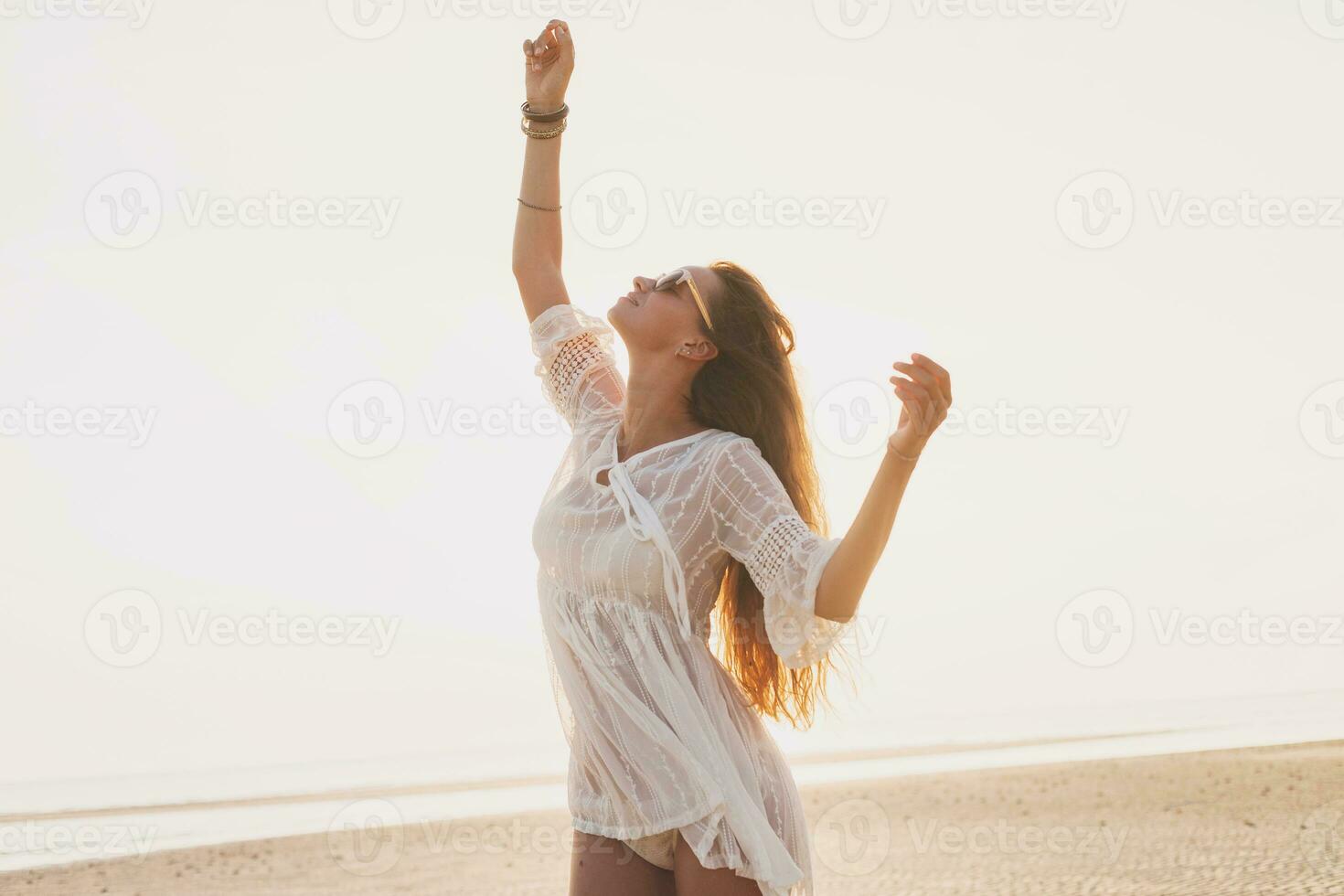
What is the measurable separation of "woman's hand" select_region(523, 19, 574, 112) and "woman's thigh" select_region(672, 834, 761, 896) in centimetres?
180

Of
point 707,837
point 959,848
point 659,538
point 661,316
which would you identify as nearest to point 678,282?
point 661,316

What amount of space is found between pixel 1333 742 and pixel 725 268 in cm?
1085

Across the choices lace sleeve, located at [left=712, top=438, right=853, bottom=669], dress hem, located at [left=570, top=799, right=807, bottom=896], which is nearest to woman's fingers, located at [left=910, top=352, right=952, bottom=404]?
lace sleeve, located at [left=712, top=438, right=853, bottom=669]

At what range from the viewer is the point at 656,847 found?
8.95ft

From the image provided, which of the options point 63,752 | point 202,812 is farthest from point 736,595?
point 63,752

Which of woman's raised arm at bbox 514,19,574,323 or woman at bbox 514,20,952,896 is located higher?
woman's raised arm at bbox 514,19,574,323

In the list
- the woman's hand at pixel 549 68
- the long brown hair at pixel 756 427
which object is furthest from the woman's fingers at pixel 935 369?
the woman's hand at pixel 549 68

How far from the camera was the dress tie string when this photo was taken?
8.92 ft

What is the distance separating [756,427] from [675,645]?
0.52 m

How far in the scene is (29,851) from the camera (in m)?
7.77

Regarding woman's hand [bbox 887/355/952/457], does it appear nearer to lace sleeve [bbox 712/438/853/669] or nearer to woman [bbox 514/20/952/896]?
woman [bbox 514/20/952/896]

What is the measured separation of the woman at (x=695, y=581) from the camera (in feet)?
8.61

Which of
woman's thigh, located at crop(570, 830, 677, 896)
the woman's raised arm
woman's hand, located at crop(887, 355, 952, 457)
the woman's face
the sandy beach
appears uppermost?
the woman's raised arm

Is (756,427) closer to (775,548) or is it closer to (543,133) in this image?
(775,548)
